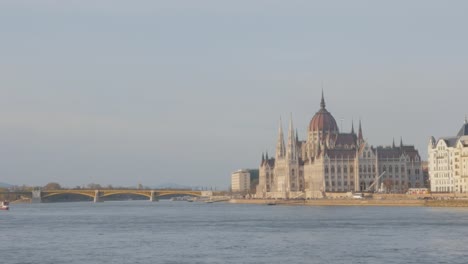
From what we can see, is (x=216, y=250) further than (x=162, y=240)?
No

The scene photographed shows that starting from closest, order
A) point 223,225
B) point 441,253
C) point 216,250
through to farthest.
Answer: point 441,253 < point 216,250 < point 223,225

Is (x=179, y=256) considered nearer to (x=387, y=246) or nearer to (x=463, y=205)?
(x=387, y=246)

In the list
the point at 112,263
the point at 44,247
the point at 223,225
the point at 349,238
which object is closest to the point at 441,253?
the point at 349,238

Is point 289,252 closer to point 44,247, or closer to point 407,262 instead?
point 407,262

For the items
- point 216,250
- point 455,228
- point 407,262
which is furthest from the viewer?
point 455,228

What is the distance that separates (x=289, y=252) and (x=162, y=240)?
16.8 m

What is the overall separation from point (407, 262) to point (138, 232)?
→ 40328 millimetres

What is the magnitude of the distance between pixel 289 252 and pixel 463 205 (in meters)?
98.4

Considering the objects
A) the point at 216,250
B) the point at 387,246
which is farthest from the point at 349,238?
the point at 216,250

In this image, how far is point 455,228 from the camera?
322ft

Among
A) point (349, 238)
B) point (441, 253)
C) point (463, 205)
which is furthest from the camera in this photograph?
point (463, 205)

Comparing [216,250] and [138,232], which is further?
[138,232]

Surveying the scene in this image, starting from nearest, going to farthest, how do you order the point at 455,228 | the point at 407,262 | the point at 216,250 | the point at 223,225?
the point at 407,262, the point at 216,250, the point at 455,228, the point at 223,225

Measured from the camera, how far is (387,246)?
7762 cm
